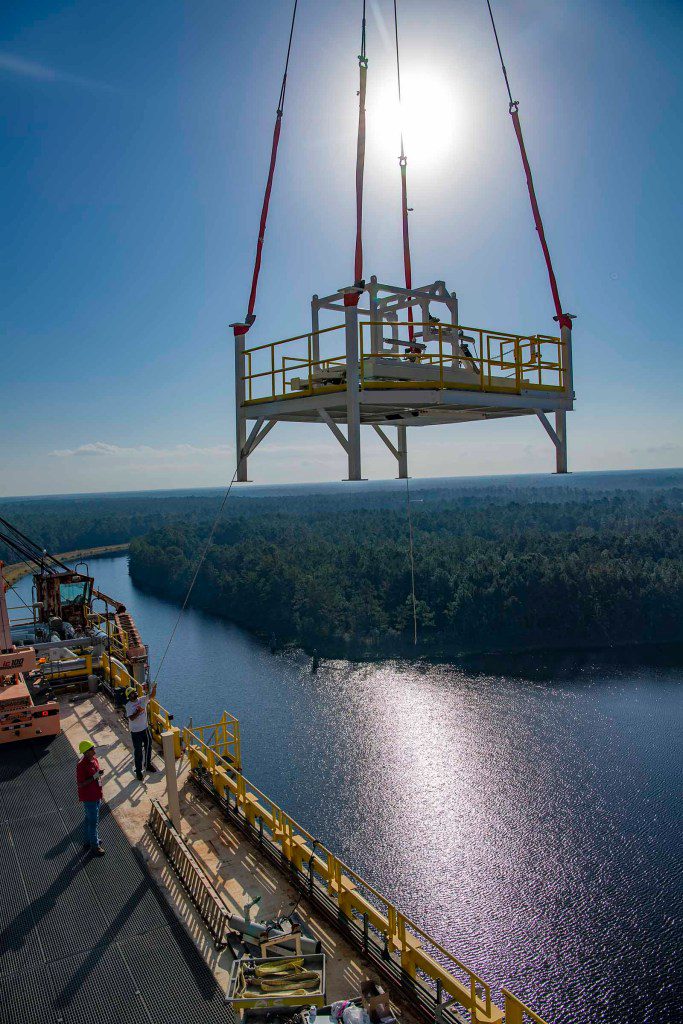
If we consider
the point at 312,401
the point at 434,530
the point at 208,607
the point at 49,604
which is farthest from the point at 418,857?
the point at 434,530

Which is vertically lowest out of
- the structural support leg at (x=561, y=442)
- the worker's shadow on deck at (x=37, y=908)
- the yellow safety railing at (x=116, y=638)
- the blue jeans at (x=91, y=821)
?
the worker's shadow on deck at (x=37, y=908)

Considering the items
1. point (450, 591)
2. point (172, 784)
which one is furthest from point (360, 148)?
point (450, 591)

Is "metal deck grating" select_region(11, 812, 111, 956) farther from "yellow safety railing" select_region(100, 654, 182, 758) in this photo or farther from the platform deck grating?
"yellow safety railing" select_region(100, 654, 182, 758)

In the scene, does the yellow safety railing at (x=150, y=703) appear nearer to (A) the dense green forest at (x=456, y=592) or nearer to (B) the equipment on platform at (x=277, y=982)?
(B) the equipment on platform at (x=277, y=982)

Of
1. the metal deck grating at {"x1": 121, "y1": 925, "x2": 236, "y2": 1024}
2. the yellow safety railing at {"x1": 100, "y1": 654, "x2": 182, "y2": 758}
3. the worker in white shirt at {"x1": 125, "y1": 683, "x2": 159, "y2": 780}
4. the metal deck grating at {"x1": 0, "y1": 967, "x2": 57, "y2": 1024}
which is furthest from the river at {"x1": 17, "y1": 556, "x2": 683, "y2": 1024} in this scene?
the metal deck grating at {"x1": 0, "y1": 967, "x2": 57, "y2": 1024}

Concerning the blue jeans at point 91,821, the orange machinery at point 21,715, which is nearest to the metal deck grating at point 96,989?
the blue jeans at point 91,821

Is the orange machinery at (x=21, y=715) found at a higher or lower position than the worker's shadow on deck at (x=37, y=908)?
higher
